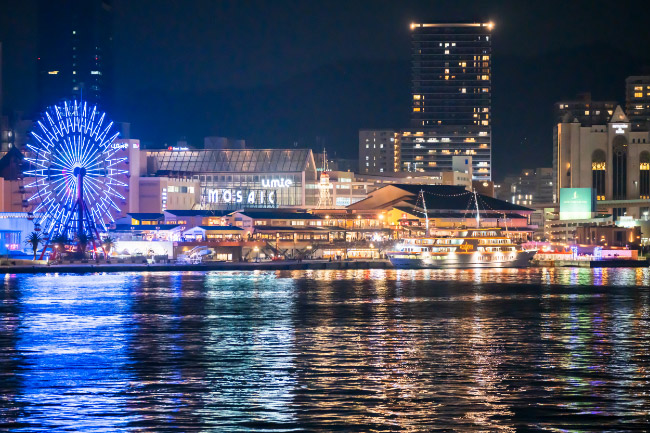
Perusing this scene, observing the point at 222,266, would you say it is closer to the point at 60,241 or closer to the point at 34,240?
the point at 60,241

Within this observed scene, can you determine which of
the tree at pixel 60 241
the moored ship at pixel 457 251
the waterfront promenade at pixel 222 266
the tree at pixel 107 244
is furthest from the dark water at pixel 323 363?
the moored ship at pixel 457 251

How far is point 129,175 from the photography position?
7028 inches

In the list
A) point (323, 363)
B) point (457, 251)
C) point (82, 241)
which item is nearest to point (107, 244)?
point (82, 241)

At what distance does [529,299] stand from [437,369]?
44625 millimetres

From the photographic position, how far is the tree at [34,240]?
5148 inches

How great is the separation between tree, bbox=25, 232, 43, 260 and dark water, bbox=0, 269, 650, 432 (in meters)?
46.7

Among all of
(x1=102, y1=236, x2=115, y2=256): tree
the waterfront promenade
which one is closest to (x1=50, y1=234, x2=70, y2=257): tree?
the waterfront promenade

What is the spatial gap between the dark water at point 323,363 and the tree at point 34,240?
46729 mm

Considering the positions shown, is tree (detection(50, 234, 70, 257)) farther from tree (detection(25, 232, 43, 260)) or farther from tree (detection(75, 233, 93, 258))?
tree (detection(25, 232, 43, 260))

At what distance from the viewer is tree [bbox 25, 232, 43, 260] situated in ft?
429

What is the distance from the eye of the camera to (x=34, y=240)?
427 ft

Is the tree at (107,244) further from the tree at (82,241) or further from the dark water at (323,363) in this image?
the dark water at (323,363)

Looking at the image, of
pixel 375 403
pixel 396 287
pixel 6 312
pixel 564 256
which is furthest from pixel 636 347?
pixel 564 256

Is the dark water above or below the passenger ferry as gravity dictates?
below
